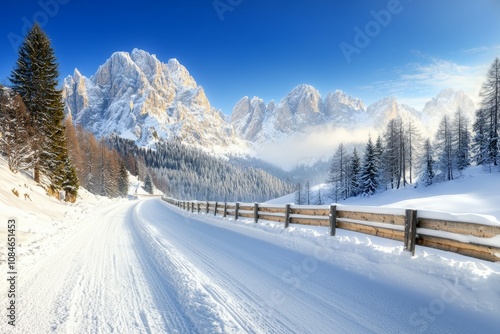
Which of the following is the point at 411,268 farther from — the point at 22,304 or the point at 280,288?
the point at 22,304

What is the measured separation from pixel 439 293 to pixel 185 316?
3958 millimetres

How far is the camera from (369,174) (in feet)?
152

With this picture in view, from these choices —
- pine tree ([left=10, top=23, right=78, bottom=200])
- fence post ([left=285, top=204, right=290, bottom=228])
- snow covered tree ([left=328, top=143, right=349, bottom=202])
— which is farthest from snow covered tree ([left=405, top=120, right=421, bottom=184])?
pine tree ([left=10, top=23, right=78, bottom=200])

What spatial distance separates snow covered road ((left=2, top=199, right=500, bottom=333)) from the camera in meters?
3.43

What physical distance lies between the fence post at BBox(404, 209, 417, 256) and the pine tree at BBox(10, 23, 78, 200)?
2622 cm

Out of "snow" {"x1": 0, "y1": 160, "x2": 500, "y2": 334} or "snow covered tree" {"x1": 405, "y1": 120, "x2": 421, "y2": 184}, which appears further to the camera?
"snow covered tree" {"x1": 405, "y1": 120, "x2": 421, "y2": 184}

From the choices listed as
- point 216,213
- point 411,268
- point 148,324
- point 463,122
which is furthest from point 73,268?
point 463,122

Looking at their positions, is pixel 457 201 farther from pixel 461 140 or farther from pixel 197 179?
pixel 197 179

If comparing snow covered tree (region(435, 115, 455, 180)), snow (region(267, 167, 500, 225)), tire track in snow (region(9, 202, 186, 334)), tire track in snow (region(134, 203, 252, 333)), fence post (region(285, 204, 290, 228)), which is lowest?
tire track in snow (region(9, 202, 186, 334))

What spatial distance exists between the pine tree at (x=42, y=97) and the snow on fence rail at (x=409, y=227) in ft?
74.0

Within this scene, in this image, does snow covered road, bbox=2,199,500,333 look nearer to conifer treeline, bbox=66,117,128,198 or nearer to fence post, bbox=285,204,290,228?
fence post, bbox=285,204,290,228

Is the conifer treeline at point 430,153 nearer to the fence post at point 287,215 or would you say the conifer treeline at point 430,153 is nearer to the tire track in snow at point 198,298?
the fence post at point 287,215

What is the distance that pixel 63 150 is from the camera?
25.4 metres

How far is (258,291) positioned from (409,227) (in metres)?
3.60
